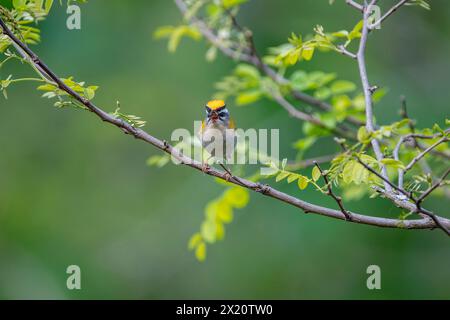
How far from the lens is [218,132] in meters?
3.68

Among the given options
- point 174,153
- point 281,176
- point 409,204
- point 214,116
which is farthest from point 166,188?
point 409,204

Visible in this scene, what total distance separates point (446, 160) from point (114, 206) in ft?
19.6

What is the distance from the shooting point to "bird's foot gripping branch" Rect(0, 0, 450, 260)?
2084 mm

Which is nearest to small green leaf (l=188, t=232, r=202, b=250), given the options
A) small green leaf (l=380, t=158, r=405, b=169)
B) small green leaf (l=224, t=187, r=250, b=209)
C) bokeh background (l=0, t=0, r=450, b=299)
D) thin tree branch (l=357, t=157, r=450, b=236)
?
small green leaf (l=224, t=187, r=250, b=209)

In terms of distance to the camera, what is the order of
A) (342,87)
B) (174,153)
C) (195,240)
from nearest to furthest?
(174,153)
(195,240)
(342,87)

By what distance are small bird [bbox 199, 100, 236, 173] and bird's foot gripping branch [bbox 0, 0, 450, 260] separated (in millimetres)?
111

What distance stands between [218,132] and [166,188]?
4828 mm

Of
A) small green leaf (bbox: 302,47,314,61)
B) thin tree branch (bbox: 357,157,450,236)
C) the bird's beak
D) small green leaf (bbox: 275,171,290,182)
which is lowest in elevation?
thin tree branch (bbox: 357,157,450,236)

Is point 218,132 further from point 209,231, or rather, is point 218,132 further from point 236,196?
point 209,231

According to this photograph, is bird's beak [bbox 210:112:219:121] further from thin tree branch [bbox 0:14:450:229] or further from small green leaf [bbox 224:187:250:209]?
thin tree branch [bbox 0:14:450:229]

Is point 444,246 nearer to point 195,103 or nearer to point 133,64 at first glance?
point 195,103

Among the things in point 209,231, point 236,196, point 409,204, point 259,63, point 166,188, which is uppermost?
point 166,188

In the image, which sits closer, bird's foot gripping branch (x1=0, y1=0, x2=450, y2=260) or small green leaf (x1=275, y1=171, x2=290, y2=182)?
bird's foot gripping branch (x1=0, y1=0, x2=450, y2=260)

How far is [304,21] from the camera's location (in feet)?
25.8
